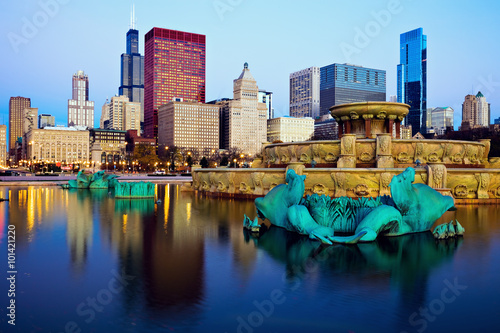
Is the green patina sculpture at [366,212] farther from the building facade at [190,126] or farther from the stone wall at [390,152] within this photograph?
the building facade at [190,126]

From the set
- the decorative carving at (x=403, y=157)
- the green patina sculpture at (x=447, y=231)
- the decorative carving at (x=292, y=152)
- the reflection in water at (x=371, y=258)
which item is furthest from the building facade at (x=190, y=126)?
the reflection in water at (x=371, y=258)

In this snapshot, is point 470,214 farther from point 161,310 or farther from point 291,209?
point 161,310

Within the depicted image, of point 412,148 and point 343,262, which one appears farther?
point 412,148

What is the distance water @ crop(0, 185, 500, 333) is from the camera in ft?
18.7

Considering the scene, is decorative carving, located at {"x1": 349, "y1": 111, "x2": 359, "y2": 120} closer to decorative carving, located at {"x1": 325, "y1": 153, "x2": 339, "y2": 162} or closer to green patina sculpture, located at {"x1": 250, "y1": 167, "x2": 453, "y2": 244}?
decorative carving, located at {"x1": 325, "y1": 153, "x2": 339, "y2": 162}

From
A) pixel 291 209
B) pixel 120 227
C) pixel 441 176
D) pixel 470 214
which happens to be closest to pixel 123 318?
pixel 291 209

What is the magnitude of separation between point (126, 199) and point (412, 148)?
47.8 ft

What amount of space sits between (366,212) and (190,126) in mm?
178020

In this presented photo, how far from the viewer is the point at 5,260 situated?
8734 mm

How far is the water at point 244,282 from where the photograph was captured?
569 centimetres

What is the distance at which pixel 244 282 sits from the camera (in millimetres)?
7332

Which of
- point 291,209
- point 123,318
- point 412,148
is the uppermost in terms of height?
point 412,148

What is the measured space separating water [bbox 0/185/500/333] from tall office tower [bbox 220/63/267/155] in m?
182

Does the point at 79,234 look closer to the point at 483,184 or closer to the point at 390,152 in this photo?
the point at 390,152
